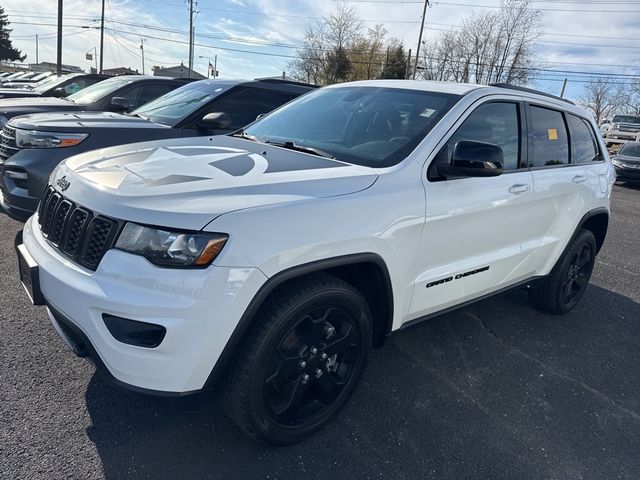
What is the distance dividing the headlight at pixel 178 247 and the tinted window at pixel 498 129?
5.56 feet

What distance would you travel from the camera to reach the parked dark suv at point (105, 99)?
6414 millimetres

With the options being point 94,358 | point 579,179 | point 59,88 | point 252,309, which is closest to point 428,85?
point 579,179

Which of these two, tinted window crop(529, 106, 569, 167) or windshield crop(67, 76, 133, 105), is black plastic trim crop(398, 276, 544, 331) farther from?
windshield crop(67, 76, 133, 105)

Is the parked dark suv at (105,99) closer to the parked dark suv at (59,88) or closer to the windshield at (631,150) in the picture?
the parked dark suv at (59,88)

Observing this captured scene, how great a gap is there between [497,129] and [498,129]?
0.01m

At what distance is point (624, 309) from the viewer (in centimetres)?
477

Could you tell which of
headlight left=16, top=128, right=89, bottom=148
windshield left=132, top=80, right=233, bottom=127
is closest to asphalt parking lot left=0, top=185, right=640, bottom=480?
headlight left=16, top=128, right=89, bottom=148

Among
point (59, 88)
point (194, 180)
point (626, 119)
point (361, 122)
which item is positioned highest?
point (626, 119)

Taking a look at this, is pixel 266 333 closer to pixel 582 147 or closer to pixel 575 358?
pixel 575 358

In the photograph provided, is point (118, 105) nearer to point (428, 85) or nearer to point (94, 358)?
point (428, 85)

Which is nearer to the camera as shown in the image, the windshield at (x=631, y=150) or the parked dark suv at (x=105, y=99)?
the parked dark suv at (x=105, y=99)

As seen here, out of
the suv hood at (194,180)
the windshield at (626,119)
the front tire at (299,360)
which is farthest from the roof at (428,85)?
the windshield at (626,119)

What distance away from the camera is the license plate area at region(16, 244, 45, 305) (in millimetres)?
2262

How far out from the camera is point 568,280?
4352mm
